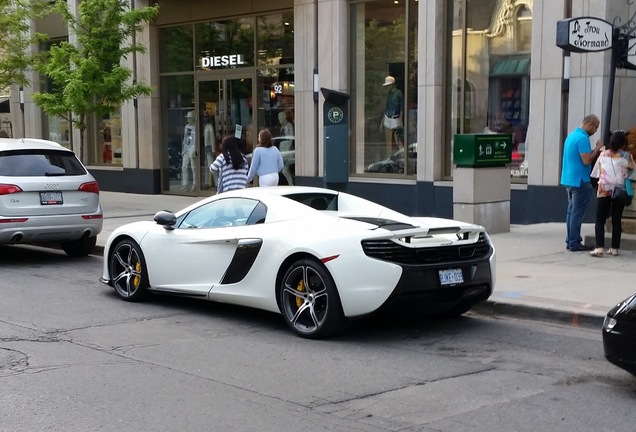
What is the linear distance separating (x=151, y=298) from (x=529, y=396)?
5102mm

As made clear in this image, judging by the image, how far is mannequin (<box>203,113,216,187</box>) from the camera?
866 inches

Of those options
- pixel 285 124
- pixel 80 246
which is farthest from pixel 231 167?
pixel 285 124

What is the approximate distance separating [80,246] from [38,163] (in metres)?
1.58

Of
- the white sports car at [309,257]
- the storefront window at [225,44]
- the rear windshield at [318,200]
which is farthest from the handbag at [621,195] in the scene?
the storefront window at [225,44]

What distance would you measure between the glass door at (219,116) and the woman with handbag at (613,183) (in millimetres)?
10987

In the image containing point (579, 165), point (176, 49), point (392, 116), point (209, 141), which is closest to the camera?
point (579, 165)

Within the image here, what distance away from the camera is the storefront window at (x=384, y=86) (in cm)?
1717

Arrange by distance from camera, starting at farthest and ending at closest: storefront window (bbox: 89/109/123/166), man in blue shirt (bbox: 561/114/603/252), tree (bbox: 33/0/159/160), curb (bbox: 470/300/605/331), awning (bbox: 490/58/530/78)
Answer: storefront window (bbox: 89/109/123/166) → tree (bbox: 33/0/159/160) → awning (bbox: 490/58/530/78) → man in blue shirt (bbox: 561/114/603/252) → curb (bbox: 470/300/605/331)

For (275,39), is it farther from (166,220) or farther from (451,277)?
(451,277)

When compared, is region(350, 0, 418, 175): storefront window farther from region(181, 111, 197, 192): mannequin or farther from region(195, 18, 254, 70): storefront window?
region(181, 111, 197, 192): mannequin

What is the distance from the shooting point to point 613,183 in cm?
1123

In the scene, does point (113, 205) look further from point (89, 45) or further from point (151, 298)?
point (151, 298)

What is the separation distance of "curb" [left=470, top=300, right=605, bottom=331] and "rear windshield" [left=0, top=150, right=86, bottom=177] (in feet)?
21.7

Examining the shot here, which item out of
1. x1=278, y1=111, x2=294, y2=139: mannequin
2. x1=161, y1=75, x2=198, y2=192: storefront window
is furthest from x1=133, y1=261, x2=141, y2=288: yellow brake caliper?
x1=161, y1=75, x2=198, y2=192: storefront window
